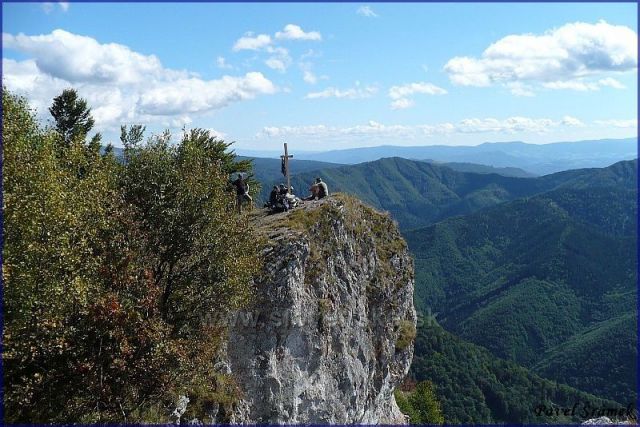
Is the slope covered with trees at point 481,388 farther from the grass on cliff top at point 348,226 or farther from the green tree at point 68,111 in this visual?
the green tree at point 68,111

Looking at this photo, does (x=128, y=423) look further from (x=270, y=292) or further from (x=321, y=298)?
(x=321, y=298)

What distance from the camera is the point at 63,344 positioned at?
14.5 meters

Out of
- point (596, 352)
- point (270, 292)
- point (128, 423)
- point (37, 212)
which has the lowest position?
point (596, 352)

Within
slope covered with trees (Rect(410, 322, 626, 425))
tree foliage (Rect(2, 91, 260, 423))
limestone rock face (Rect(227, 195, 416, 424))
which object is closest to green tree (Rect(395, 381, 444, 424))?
limestone rock face (Rect(227, 195, 416, 424))

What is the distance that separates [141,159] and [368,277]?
2055cm

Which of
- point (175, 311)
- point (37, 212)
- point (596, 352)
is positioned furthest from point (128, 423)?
point (596, 352)

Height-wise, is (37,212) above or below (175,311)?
above

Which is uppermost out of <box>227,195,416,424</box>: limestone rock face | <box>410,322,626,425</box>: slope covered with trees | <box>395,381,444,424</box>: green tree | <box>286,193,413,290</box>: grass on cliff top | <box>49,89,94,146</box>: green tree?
<box>49,89,94,146</box>: green tree

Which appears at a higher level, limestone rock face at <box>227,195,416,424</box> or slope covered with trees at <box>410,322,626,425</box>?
limestone rock face at <box>227,195,416,424</box>

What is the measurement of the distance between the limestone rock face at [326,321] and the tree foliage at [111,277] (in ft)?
11.9

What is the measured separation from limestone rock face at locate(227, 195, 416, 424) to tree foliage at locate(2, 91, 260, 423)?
3.62 m

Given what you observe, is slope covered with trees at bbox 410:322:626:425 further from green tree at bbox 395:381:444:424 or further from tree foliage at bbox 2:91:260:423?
tree foliage at bbox 2:91:260:423

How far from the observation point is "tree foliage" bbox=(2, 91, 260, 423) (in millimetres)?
13984

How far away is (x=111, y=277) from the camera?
52.7ft
